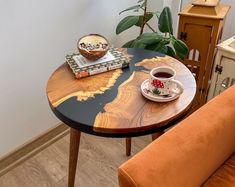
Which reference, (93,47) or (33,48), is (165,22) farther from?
(33,48)


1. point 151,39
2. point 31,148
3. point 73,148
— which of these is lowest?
point 31,148

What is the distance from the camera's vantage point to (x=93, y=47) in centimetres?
103

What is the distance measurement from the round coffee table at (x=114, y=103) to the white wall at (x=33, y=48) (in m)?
0.30

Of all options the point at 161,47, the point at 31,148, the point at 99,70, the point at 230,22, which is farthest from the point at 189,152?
the point at 230,22

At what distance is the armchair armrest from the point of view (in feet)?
2.03

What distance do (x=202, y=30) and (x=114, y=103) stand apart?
750 mm

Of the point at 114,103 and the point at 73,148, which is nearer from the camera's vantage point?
the point at 114,103

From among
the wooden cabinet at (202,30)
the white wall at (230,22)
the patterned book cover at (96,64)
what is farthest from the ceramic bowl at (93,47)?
the white wall at (230,22)

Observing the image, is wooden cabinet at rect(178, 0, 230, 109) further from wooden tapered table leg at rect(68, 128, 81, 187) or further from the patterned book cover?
wooden tapered table leg at rect(68, 128, 81, 187)

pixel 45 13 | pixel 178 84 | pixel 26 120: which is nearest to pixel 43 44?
pixel 45 13

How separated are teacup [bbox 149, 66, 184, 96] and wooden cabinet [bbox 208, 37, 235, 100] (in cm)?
44

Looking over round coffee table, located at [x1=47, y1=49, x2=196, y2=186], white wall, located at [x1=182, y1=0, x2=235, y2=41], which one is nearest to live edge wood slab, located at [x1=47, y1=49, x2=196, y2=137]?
round coffee table, located at [x1=47, y1=49, x2=196, y2=186]

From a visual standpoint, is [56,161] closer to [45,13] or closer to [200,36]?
[45,13]

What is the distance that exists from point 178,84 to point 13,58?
29.4 inches
